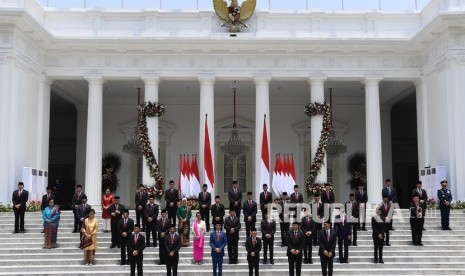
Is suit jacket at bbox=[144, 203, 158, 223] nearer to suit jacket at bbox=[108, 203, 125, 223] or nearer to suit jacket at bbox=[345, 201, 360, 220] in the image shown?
suit jacket at bbox=[108, 203, 125, 223]

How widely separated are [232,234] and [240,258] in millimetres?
934

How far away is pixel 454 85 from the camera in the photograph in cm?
1833

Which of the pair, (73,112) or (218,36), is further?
(73,112)

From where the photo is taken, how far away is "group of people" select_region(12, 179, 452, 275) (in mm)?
12492

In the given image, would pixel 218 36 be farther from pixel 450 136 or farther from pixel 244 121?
pixel 450 136

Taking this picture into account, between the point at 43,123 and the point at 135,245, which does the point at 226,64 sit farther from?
the point at 135,245

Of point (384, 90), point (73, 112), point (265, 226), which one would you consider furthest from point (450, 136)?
point (73, 112)

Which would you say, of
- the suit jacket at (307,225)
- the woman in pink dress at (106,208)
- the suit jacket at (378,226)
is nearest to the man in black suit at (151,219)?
the woman in pink dress at (106,208)

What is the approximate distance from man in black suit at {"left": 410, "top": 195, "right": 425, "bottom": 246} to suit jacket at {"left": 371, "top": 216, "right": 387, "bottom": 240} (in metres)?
1.31

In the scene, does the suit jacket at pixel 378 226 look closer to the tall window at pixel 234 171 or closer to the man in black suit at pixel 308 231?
the man in black suit at pixel 308 231

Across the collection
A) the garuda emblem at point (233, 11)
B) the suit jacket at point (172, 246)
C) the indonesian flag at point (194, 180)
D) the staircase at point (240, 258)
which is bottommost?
the staircase at point (240, 258)

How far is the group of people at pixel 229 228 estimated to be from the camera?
492 inches

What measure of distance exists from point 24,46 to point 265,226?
413 inches

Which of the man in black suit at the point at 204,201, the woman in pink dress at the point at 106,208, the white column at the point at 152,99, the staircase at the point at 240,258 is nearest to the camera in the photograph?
the staircase at the point at 240,258
